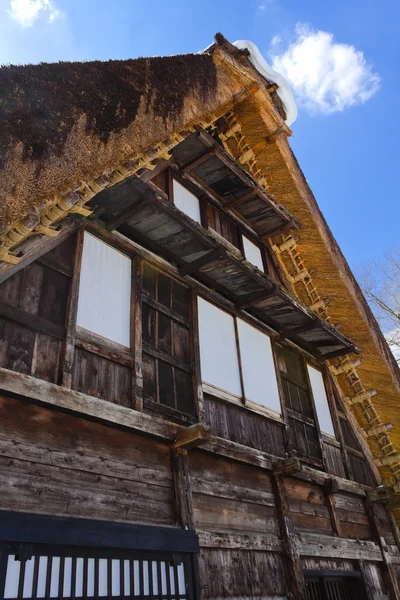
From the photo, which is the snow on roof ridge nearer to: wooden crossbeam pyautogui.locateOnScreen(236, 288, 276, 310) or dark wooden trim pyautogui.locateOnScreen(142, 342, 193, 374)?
wooden crossbeam pyautogui.locateOnScreen(236, 288, 276, 310)

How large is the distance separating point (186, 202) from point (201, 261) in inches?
62.7

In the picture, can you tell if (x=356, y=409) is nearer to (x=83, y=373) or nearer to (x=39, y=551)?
(x=83, y=373)

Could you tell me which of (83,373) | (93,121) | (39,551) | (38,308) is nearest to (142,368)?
(83,373)

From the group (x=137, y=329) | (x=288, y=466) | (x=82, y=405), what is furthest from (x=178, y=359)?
(x=288, y=466)

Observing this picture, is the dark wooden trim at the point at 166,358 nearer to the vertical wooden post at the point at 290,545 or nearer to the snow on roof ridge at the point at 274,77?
the vertical wooden post at the point at 290,545

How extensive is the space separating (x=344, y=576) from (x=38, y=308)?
5.19 meters

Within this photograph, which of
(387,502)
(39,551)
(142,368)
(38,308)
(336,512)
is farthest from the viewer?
(387,502)

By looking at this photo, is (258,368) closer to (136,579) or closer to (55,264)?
(55,264)

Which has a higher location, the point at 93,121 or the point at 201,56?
the point at 201,56

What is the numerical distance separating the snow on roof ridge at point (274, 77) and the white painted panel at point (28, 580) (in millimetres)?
7331

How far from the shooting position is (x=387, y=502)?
25.1ft

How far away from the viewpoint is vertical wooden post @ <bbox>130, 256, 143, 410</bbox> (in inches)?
169

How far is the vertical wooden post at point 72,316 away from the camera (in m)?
3.76

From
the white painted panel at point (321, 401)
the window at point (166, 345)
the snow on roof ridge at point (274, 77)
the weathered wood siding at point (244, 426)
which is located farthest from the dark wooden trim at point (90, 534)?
the snow on roof ridge at point (274, 77)
